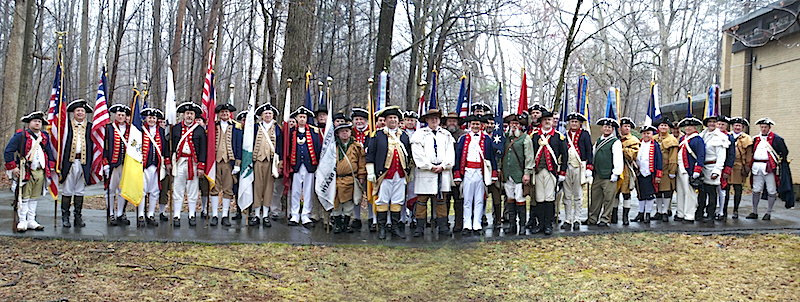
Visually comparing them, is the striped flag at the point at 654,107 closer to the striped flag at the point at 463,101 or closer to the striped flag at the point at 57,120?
the striped flag at the point at 463,101

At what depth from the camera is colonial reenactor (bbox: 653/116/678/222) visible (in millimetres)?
9648

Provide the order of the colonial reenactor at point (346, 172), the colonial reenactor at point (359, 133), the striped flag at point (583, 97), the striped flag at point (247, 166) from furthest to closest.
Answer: the striped flag at point (583, 97), the colonial reenactor at point (359, 133), the striped flag at point (247, 166), the colonial reenactor at point (346, 172)

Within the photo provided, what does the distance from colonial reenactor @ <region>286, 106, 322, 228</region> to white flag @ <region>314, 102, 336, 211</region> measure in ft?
0.93

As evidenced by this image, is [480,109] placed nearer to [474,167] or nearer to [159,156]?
[474,167]

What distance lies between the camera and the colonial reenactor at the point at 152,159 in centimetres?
839

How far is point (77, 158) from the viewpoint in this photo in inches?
314

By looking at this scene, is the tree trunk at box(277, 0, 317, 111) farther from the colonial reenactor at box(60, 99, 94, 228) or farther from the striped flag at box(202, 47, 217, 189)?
the colonial reenactor at box(60, 99, 94, 228)

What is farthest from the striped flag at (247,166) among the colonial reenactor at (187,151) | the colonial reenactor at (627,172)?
the colonial reenactor at (627,172)

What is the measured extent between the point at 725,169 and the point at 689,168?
0.64 metres

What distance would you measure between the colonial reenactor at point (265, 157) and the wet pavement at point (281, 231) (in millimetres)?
331

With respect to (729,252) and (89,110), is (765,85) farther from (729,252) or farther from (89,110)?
(89,110)

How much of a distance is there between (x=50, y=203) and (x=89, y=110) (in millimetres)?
3933

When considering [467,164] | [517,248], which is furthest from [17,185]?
[517,248]

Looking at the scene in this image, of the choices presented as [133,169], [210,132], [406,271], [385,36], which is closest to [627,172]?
[406,271]
